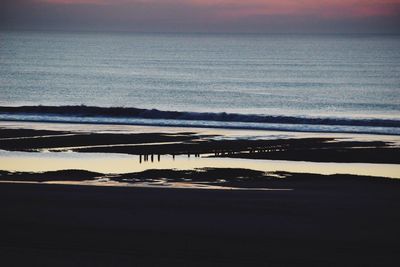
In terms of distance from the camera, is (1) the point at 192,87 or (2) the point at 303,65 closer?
(1) the point at 192,87

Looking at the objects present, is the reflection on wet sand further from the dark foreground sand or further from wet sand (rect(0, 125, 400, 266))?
the dark foreground sand

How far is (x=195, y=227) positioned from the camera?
1105cm

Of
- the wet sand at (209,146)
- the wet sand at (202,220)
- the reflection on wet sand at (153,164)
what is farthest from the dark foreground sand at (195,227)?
the wet sand at (209,146)

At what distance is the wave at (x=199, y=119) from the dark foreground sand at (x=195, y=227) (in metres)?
17.8

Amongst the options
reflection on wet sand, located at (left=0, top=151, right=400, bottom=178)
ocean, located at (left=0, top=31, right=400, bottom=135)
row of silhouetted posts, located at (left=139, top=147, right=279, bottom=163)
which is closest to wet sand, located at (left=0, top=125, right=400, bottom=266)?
reflection on wet sand, located at (left=0, top=151, right=400, bottom=178)

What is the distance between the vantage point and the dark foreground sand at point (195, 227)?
9.32 m

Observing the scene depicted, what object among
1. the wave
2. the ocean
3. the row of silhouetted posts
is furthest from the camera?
the ocean

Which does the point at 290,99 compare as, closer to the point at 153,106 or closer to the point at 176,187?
the point at 153,106

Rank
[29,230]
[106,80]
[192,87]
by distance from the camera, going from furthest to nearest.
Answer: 1. [106,80]
2. [192,87]
3. [29,230]

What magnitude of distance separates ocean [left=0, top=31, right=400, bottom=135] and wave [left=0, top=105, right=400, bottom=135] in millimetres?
47

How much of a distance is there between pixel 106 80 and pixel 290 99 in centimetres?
2736

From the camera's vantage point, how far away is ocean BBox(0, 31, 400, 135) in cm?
3662

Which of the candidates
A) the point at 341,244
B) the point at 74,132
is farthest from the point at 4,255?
the point at 74,132

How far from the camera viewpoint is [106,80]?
251ft
